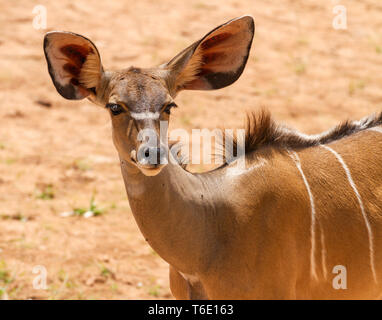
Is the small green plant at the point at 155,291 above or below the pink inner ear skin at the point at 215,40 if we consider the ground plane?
below

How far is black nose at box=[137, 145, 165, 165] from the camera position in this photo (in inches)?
109

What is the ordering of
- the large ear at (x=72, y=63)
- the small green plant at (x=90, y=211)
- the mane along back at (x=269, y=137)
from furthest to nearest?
1. the small green plant at (x=90, y=211)
2. the mane along back at (x=269, y=137)
3. the large ear at (x=72, y=63)

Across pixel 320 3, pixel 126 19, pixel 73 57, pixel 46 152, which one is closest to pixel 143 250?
pixel 46 152

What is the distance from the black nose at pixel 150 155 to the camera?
277 cm

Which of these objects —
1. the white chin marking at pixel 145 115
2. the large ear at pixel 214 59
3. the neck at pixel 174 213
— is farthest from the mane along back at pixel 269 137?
the white chin marking at pixel 145 115

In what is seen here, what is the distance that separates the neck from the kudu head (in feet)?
0.54

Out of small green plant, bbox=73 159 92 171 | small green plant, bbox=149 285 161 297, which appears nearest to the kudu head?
small green plant, bbox=149 285 161 297

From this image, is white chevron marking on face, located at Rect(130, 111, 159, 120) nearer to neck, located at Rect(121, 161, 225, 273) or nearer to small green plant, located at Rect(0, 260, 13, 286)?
neck, located at Rect(121, 161, 225, 273)

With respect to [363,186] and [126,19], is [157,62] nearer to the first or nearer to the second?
[126,19]

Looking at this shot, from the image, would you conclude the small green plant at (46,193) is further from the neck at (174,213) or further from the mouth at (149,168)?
the mouth at (149,168)

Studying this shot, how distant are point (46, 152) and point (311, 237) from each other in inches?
152

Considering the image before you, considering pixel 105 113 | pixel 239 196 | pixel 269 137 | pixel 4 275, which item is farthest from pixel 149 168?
pixel 105 113

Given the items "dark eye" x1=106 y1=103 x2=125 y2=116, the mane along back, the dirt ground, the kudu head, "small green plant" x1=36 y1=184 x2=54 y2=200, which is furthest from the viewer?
"small green plant" x1=36 y1=184 x2=54 y2=200

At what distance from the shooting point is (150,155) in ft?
9.10
